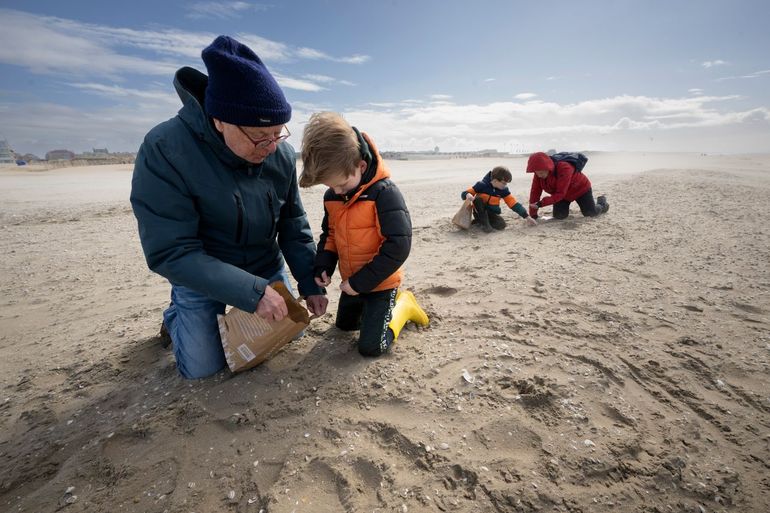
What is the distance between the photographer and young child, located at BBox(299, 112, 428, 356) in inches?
95.1

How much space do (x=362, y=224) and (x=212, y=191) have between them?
39.3 inches

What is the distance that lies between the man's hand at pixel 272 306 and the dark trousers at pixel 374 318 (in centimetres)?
69

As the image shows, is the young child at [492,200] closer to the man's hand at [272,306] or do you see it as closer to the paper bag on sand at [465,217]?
the paper bag on sand at [465,217]

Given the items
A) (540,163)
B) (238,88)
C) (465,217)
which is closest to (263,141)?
(238,88)

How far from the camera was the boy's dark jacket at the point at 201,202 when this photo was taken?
224cm

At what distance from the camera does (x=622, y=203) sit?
26.6ft

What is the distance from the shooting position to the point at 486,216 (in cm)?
653

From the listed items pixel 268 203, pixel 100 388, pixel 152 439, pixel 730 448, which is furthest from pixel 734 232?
pixel 100 388

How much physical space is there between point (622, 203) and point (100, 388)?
29.9 feet

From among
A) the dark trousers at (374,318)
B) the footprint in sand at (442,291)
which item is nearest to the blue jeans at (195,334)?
the dark trousers at (374,318)

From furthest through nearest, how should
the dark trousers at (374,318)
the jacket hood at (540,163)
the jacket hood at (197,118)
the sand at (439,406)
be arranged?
the jacket hood at (540,163) → the dark trousers at (374,318) → the jacket hood at (197,118) → the sand at (439,406)

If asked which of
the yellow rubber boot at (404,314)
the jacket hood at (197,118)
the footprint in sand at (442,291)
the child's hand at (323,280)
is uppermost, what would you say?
the jacket hood at (197,118)

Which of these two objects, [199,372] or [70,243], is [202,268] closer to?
[199,372]

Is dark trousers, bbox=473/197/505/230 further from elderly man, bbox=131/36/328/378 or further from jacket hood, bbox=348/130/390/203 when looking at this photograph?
elderly man, bbox=131/36/328/378
